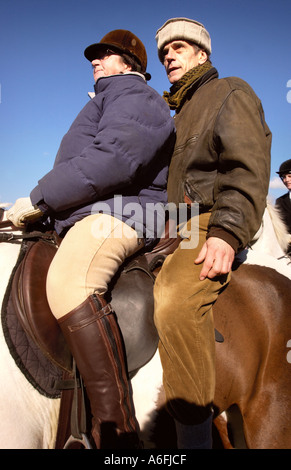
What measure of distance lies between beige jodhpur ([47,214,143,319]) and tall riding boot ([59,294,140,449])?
7cm

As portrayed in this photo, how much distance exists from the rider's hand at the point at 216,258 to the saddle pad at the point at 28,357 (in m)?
1.05

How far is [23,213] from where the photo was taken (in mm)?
1894

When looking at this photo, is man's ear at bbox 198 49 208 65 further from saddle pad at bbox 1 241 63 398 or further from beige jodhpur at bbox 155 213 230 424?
saddle pad at bbox 1 241 63 398

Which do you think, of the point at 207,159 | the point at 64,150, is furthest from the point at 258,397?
the point at 64,150

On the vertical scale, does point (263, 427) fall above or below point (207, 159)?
below

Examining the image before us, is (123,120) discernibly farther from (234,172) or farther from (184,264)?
(184,264)

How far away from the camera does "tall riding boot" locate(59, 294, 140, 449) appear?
1.58m

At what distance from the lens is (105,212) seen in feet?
5.82

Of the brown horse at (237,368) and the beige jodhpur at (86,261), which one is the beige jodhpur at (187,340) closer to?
the brown horse at (237,368)

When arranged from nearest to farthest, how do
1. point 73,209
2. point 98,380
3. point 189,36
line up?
point 98,380
point 73,209
point 189,36

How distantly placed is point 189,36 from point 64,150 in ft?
4.44

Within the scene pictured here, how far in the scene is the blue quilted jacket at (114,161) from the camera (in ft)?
5.51

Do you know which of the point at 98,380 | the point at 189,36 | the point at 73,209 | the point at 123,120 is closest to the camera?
the point at 98,380
